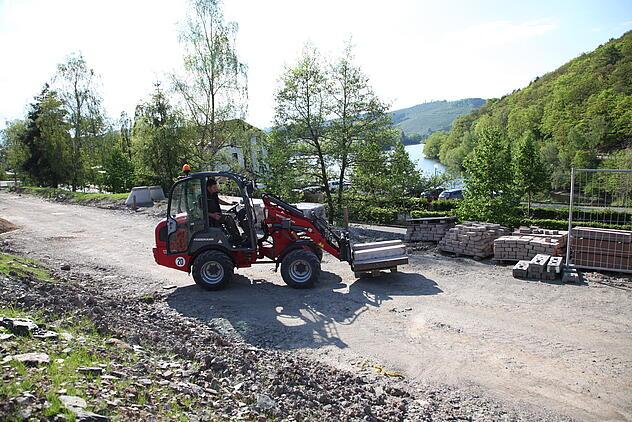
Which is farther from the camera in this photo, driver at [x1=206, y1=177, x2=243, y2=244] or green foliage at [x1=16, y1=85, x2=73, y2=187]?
green foliage at [x1=16, y1=85, x2=73, y2=187]

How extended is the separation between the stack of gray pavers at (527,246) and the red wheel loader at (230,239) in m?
4.89

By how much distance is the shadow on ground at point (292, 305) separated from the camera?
26.6ft

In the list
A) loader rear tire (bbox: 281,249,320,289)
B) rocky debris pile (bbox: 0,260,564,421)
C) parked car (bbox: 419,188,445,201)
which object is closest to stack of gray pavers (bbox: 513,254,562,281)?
loader rear tire (bbox: 281,249,320,289)

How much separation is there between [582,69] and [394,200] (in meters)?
94.9

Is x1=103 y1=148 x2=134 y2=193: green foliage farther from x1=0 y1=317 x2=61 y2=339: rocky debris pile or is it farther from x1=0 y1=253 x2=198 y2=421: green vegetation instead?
x1=0 y1=317 x2=61 y2=339: rocky debris pile

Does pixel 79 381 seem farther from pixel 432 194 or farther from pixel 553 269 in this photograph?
pixel 432 194

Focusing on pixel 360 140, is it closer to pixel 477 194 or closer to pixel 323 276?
pixel 477 194

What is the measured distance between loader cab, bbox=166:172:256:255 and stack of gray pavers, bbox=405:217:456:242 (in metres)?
6.76

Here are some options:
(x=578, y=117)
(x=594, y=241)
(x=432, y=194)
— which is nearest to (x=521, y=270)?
(x=594, y=241)

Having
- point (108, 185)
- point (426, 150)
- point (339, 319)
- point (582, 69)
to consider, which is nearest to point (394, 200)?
point (339, 319)

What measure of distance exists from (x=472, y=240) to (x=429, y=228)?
86.4 inches

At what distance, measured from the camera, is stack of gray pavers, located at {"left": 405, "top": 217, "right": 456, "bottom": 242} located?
50.0 feet

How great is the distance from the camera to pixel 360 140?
64.3ft

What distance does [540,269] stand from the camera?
10.9 m
